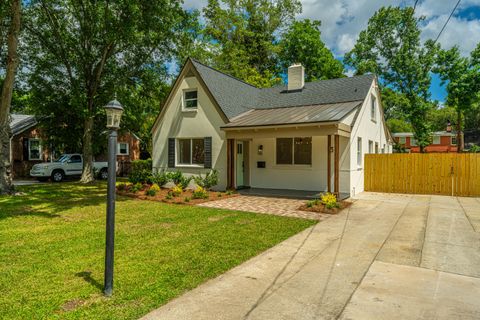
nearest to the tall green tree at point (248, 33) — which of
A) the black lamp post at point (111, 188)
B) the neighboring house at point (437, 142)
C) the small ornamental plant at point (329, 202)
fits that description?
the small ornamental plant at point (329, 202)

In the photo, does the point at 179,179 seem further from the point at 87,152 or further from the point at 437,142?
the point at 437,142

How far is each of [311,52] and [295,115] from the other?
71.1 ft

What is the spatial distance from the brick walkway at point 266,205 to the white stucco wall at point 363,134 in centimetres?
344

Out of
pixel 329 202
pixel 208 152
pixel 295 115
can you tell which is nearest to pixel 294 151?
pixel 295 115

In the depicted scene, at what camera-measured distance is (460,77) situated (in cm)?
2594

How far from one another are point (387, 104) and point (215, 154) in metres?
24.4

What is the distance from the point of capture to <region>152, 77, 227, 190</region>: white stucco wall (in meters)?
13.9

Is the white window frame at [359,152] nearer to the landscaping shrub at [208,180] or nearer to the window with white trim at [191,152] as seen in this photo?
the landscaping shrub at [208,180]

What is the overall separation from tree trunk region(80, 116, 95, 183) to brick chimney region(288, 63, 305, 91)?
12.4 meters

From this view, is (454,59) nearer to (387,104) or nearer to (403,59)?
(403,59)

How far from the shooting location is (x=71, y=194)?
43.9 feet

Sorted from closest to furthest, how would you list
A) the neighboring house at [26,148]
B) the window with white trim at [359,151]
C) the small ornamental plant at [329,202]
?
1. the small ornamental plant at [329,202]
2. the window with white trim at [359,151]
3. the neighboring house at [26,148]

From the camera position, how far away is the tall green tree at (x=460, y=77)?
82.5 ft

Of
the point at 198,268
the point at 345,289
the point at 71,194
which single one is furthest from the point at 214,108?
the point at 345,289
